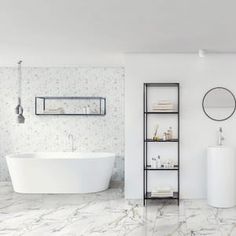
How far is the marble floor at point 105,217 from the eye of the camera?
3.80 meters

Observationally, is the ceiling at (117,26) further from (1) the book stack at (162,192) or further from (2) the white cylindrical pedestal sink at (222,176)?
(1) the book stack at (162,192)

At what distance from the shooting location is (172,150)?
17.4 feet

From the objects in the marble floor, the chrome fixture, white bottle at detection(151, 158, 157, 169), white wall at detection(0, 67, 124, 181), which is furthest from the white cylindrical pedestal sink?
the chrome fixture

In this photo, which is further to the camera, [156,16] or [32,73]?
[32,73]

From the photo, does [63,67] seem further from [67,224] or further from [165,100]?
[67,224]

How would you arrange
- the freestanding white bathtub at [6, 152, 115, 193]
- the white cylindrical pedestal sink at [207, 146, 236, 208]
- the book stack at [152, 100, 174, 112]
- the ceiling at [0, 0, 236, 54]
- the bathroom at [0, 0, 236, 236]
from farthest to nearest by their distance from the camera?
the freestanding white bathtub at [6, 152, 115, 193]
the book stack at [152, 100, 174, 112]
the white cylindrical pedestal sink at [207, 146, 236, 208]
the bathroom at [0, 0, 236, 236]
the ceiling at [0, 0, 236, 54]

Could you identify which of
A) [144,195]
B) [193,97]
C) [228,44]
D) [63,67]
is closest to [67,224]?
[144,195]

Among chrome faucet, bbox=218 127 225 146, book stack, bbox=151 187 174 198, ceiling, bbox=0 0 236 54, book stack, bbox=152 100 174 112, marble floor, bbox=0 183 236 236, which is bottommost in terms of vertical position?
marble floor, bbox=0 183 236 236

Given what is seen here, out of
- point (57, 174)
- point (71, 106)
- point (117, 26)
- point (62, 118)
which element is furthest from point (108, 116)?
point (117, 26)

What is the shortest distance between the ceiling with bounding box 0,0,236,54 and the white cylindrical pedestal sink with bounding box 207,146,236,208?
1571mm

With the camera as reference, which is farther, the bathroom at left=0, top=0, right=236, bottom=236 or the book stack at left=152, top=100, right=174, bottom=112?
the book stack at left=152, top=100, right=174, bottom=112

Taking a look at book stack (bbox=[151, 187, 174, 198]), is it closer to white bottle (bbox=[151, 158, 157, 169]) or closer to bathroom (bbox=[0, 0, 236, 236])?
bathroom (bbox=[0, 0, 236, 236])

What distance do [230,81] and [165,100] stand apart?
1.08 m

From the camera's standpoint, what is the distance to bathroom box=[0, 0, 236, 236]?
12.2 ft
